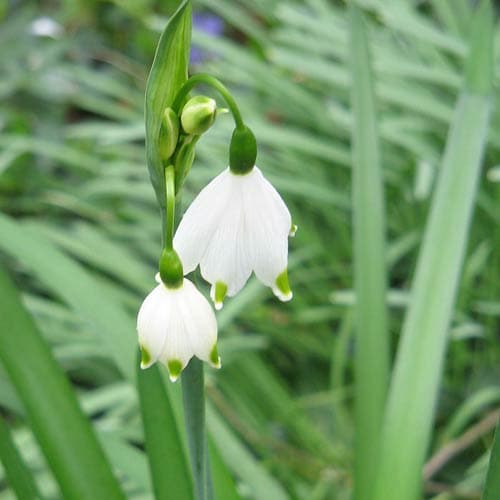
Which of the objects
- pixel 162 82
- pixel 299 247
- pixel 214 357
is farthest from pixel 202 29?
pixel 214 357

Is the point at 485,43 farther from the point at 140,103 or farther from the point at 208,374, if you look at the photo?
the point at 140,103

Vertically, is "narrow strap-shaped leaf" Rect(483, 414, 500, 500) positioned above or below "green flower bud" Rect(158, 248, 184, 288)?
below

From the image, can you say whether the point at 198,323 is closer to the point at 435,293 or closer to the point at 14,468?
the point at 14,468

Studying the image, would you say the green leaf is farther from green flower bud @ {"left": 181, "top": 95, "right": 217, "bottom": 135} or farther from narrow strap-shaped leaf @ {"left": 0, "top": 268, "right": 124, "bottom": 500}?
narrow strap-shaped leaf @ {"left": 0, "top": 268, "right": 124, "bottom": 500}

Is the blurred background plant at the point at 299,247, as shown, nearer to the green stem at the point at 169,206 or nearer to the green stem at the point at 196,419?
the green stem at the point at 196,419

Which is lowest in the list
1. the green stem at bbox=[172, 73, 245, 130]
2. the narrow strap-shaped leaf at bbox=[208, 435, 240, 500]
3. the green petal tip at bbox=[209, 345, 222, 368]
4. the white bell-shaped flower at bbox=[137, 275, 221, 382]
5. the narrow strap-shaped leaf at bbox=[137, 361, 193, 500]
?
the narrow strap-shaped leaf at bbox=[208, 435, 240, 500]

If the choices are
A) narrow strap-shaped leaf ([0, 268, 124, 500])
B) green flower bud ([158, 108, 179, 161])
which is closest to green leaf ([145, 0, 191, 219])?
green flower bud ([158, 108, 179, 161])

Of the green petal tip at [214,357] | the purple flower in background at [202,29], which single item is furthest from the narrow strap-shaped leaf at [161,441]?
the purple flower in background at [202,29]
